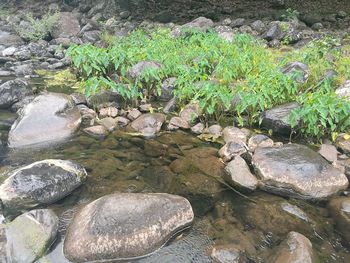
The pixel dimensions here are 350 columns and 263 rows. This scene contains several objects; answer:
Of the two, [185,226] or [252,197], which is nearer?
[185,226]

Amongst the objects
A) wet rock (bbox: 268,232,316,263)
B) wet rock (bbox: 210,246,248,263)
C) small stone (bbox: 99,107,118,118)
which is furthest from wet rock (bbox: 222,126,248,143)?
wet rock (bbox: 210,246,248,263)

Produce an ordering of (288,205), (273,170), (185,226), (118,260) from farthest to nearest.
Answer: (273,170), (288,205), (185,226), (118,260)

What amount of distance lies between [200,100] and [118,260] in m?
3.16

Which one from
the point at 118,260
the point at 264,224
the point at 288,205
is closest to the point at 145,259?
the point at 118,260

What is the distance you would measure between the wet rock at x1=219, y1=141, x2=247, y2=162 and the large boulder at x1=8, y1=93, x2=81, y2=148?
241 centimetres

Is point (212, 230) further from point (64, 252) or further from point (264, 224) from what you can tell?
point (64, 252)

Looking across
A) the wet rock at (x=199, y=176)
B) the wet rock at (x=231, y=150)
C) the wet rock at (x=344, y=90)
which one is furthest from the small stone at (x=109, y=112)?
the wet rock at (x=344, y=90)

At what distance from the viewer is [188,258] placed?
10.8 feet

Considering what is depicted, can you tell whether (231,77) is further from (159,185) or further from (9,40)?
(9,40)

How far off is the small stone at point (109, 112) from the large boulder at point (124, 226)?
2.83 meters

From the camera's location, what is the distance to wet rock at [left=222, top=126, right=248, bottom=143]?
5339mm

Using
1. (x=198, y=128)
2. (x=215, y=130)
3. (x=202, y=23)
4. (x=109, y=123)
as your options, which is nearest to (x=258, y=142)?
(x=215, y=130)

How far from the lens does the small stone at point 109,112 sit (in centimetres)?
628

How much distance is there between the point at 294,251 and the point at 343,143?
235 cm
